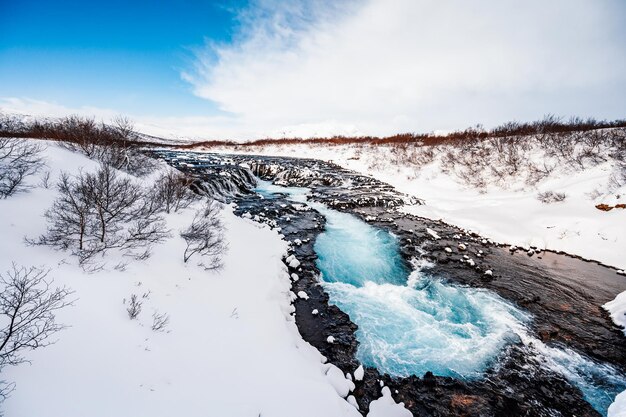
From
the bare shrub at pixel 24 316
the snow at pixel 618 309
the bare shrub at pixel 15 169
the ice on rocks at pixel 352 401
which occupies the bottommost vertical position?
the ice on rocks at pixel 352 401

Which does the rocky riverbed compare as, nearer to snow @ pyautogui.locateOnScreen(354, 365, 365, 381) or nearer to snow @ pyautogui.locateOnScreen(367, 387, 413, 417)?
snow @ pyautogui.locateOnScreen(354, 365, 365, 381)

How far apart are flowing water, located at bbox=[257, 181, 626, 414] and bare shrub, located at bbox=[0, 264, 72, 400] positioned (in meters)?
4.86

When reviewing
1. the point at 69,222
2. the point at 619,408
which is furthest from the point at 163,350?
the point at 619,408

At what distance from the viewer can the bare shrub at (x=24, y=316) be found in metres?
2.69

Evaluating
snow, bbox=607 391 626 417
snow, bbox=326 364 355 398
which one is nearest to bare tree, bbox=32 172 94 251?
snow, bbox=326 364 355 398

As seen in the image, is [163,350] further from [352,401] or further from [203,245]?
[203,245]

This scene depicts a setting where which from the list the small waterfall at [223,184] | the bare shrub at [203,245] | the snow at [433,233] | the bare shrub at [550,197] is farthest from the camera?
the small waterfall at [223,184]

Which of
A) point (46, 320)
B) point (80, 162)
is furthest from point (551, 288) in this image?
point (80, 162)

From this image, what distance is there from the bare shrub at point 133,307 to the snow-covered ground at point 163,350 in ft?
0.24

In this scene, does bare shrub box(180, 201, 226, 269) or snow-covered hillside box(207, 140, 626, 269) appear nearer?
bare shrub box(180, 201, 226, 269)

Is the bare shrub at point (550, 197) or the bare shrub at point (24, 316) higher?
the bare shrub at point (550, 197)

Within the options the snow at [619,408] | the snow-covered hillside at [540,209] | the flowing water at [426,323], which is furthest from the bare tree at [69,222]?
the snow-covered hillside at [540,209]

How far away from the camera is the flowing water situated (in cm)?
475

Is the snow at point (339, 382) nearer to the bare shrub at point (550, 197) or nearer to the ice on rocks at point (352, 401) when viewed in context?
the ice on rocks at point (352, 401)
